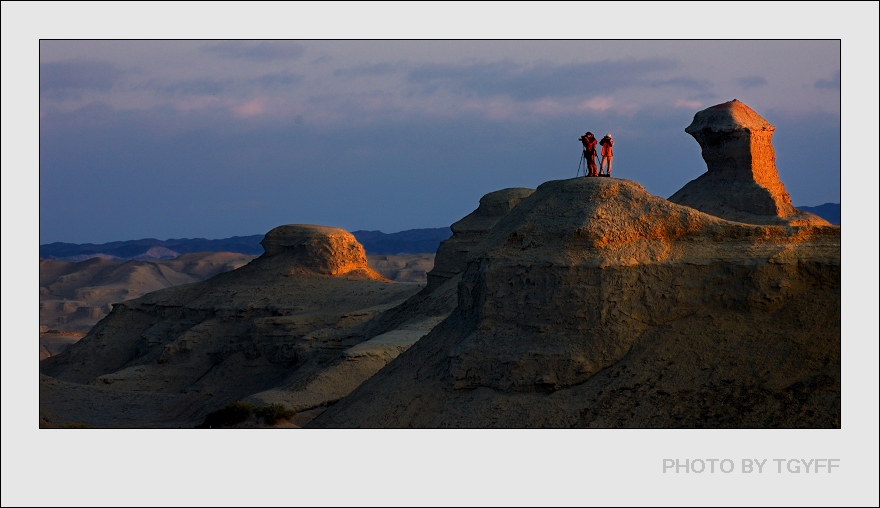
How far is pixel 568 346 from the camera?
64.6 feet

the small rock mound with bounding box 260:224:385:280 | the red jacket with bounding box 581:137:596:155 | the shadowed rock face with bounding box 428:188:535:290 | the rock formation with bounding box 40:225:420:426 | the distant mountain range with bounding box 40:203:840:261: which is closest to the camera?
the red jacket with bounding box 581:137:596:155

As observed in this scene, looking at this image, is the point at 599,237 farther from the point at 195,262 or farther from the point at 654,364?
the point at 195,262

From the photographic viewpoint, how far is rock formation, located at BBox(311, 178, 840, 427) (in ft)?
61.9

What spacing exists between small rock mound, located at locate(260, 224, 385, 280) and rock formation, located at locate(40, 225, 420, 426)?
4cm

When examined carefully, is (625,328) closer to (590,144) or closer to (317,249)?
(590,144)

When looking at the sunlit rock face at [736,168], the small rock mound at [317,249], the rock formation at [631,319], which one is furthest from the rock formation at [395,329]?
the rock formation at [631,319]

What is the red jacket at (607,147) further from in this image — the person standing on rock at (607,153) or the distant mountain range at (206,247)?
the distant mountain range at (206,247)

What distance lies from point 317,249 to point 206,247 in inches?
4647

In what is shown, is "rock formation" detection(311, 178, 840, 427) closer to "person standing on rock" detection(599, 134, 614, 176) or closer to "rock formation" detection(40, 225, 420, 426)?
"person standing on rock" detection(599, 134, 614, 176)

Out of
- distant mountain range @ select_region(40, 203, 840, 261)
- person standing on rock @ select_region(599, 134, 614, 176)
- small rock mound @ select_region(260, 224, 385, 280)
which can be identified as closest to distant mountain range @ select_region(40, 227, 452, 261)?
distant mountain range @ select_region(40, 203, 840, 261)

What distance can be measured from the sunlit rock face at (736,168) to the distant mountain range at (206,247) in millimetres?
106045

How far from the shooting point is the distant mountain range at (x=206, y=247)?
478 feet

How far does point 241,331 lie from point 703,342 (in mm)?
25340

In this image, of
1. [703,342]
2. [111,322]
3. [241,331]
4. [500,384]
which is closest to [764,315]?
Answer: [703,342]
